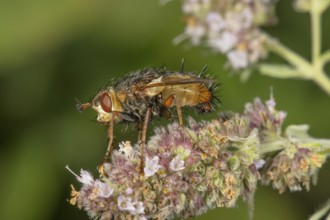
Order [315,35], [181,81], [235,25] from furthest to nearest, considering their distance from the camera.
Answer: [235,25] → [315,35] → [181,81]

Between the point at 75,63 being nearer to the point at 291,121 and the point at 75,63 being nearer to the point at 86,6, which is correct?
the point at 86,6

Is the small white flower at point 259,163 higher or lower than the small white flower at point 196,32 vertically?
lower

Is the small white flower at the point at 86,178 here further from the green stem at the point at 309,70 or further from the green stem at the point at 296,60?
the green stem at the point at 296,60

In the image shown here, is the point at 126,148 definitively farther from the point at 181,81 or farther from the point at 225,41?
the point at 225,41

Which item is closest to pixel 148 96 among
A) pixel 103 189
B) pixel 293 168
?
pixel 103 189

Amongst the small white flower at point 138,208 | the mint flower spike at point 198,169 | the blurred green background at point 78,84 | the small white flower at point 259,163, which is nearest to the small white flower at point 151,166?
the mint flower spike at point 198,169
